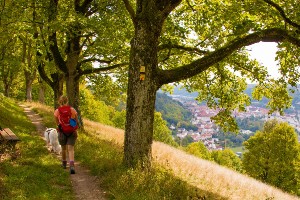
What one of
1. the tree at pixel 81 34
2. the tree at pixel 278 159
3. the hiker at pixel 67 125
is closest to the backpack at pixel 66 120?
the hiker at pixel 67 125

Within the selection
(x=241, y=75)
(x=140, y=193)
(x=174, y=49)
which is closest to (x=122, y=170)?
(x=140, y=193)

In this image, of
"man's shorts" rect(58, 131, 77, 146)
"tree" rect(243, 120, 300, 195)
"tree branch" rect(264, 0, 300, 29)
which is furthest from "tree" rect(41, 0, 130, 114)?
"tree" rect(243, 120, 300, 195)

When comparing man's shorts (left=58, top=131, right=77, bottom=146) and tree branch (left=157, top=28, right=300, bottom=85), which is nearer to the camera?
man's shorts (left=58, top=131, right=77, bottom=146)

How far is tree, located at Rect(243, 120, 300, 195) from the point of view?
3498cm

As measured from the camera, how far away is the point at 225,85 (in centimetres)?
1538

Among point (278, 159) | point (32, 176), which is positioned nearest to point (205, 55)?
point (32, 176)

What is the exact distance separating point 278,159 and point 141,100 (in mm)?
30832

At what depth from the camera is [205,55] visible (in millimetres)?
13125

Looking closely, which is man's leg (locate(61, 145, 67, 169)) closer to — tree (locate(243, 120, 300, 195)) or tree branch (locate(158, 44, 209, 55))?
tree branch (locate(158, 44, 209, 55))

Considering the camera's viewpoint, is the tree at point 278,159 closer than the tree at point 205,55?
No

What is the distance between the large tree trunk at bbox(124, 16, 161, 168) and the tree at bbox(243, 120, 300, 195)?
2975cm

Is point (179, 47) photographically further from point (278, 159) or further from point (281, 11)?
point (278, 159)

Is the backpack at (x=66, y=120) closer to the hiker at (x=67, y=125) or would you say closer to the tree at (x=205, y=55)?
the hiker at (x=67, y=125)

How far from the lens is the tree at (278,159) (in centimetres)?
3498
